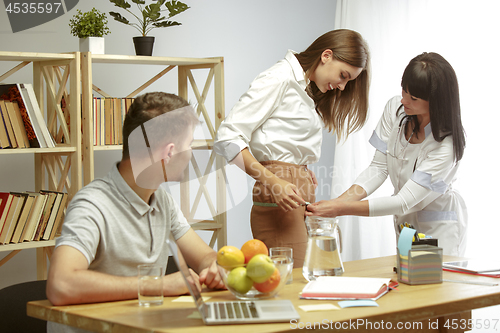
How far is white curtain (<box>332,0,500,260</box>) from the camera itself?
264 centimetres

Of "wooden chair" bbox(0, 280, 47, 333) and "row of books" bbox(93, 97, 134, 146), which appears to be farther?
"row of books" bbox(93, 97, 134, 146)

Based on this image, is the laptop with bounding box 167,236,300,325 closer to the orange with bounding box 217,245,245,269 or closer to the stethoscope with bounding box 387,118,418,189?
the orange with bounding box 217,245,245,269

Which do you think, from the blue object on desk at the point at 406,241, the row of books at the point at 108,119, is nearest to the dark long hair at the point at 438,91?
the blue object on desk at the point at 406,241

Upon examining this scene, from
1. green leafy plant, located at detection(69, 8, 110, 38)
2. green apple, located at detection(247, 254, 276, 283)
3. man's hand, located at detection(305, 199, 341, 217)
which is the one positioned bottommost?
green apple, located at detection(247, 254, 276, 283)

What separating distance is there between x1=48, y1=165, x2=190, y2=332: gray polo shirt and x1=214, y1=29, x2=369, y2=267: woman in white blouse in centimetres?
45

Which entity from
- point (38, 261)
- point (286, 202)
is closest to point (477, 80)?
point (286, 202)

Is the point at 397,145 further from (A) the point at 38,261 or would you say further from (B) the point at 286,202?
(A) the point at 38,261

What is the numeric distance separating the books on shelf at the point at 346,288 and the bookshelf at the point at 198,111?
1.07 m

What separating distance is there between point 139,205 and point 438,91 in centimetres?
119

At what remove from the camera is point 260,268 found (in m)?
1.11

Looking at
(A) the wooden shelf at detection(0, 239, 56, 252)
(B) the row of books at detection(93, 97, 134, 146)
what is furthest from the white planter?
(A) the wooden shelf at detection(0, 239, 56, 252)

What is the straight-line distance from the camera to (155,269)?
1.15m

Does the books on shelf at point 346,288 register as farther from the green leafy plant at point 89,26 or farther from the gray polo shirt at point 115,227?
the green leafy plant at point 89,26

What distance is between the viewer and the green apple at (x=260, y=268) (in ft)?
3.63
